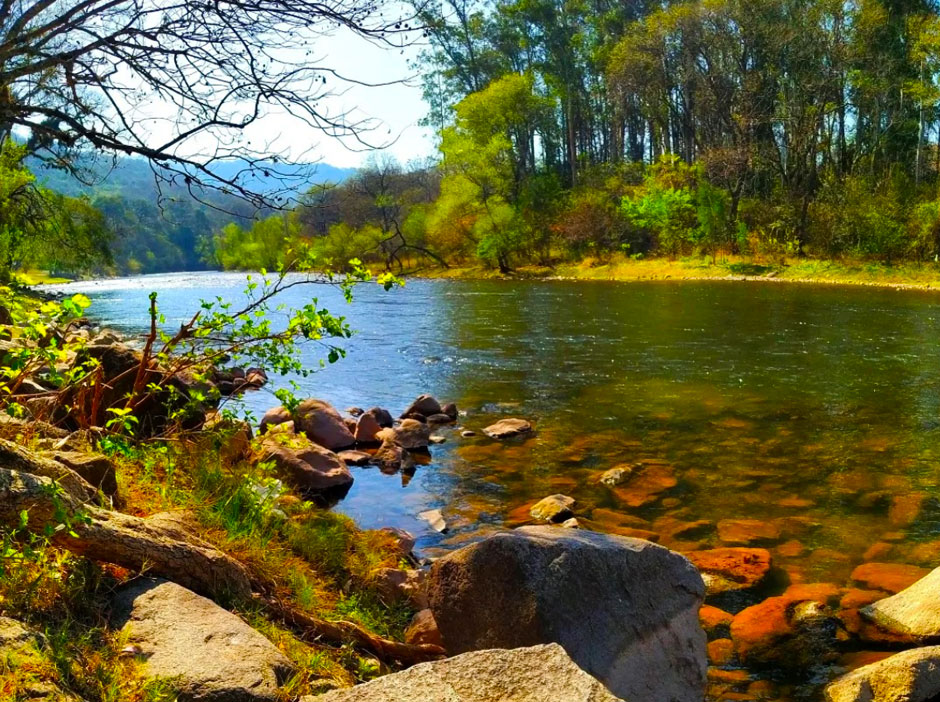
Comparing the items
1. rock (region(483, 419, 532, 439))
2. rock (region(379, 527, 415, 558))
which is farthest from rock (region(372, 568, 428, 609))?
rock (region(483, 419, 532, 439))

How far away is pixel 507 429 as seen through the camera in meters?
12.0

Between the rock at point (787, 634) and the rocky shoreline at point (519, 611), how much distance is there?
0.05ft

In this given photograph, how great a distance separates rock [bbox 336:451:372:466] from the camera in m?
10.7

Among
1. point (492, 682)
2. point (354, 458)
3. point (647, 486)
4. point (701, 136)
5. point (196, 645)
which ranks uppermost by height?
point (701, 136)

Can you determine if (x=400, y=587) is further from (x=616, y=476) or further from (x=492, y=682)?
(x=616, y=476)

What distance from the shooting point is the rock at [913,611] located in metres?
5.55

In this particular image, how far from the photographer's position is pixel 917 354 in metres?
17.2

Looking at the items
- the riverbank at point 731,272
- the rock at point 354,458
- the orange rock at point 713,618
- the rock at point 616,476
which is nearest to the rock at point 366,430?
the rock at point 354,458

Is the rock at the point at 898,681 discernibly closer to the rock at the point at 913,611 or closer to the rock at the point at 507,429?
the rock at the point at 913,611

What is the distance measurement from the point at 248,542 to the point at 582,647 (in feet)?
7.28

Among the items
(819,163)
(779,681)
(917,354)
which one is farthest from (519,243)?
(779,681)

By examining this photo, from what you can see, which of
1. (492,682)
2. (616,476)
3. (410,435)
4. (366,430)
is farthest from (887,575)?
(366,430)

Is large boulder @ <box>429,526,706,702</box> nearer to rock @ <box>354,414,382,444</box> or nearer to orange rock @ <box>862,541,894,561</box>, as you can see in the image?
orange rock @ <box>862,541,894,561</box>

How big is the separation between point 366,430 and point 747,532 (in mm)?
5798
